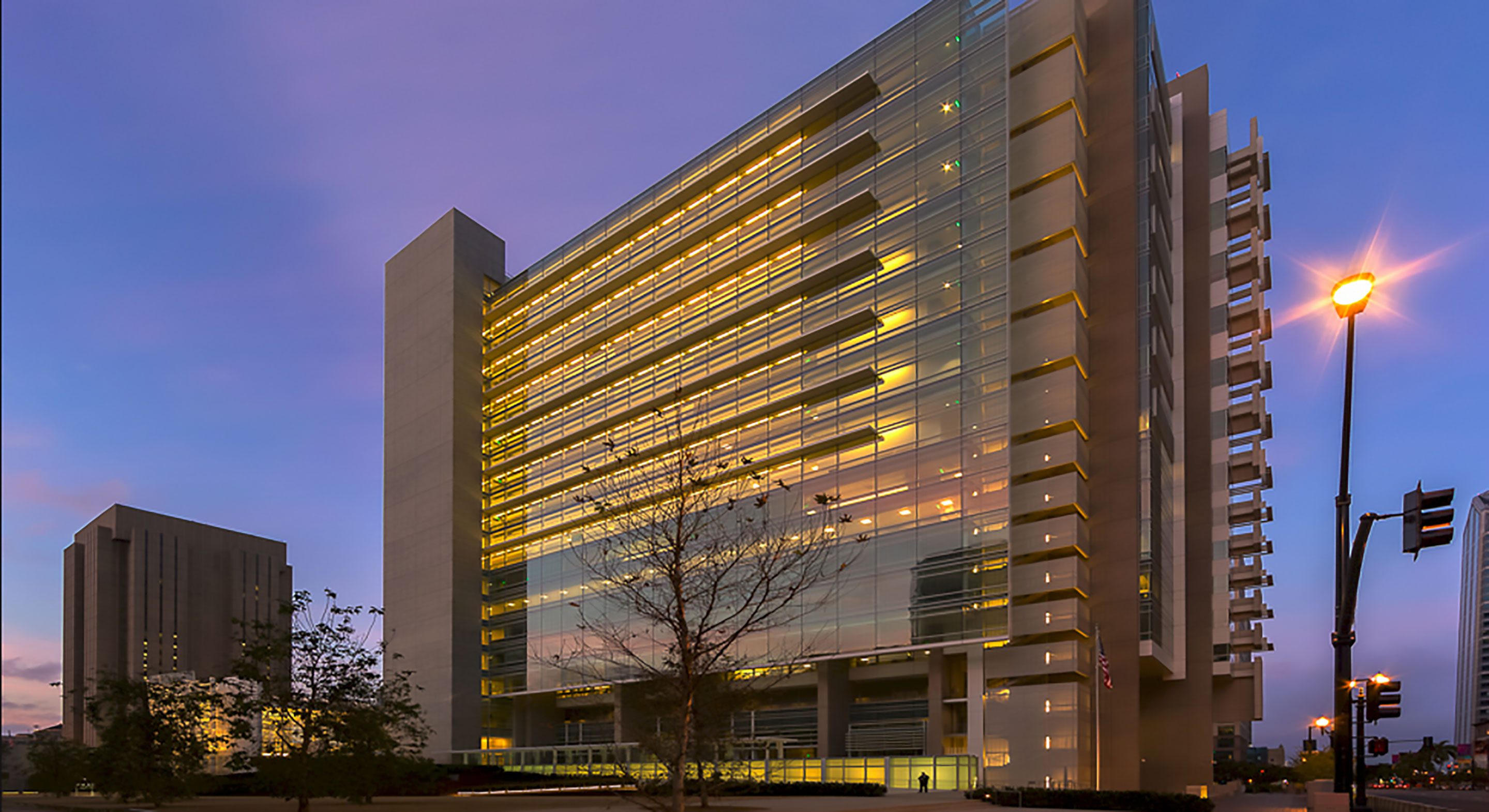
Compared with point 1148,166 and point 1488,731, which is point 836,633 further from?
point 1488,731

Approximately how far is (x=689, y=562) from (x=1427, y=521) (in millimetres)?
21532

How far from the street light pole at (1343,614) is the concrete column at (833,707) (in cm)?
3835

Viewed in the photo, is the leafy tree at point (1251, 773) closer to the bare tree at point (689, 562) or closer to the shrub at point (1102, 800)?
the bare tree at point (689, 562)

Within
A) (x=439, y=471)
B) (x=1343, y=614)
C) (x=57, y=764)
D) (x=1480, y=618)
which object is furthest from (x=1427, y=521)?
(x=1480, y=618)

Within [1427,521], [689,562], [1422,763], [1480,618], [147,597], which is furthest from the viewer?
[1480,618]

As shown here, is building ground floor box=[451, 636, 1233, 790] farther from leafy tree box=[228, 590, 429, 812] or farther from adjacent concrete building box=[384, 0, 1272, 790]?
leafy tree box=[228, 590, 429, 812]

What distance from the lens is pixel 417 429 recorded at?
91.6 m

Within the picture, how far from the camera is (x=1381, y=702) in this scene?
20.5 m

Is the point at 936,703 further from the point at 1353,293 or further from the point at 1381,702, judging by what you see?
the point at 1353,293

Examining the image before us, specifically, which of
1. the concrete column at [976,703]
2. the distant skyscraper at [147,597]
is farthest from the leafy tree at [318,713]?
the distant skyscraper at [147,597]

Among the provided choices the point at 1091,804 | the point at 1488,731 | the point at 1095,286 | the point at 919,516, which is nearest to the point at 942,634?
the point at 919,516

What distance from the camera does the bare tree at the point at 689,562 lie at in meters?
16.8

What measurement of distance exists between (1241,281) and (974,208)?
33.4 m

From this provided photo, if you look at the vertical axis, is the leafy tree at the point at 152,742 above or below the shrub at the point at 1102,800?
above
